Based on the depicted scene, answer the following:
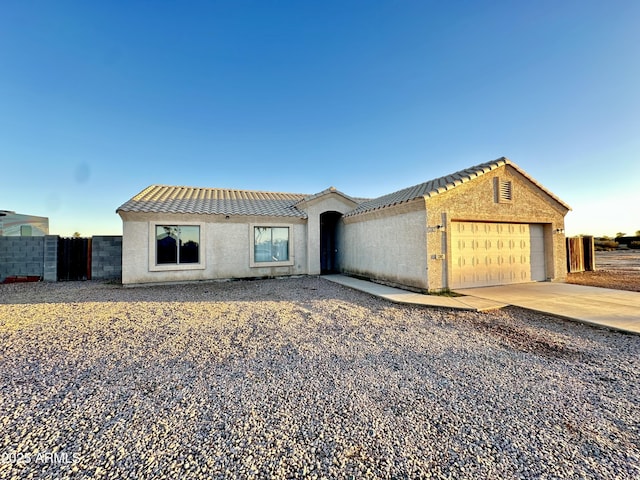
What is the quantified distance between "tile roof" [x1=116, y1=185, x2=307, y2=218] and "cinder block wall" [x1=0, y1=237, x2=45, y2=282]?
17.2 ft

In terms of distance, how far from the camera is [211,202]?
1272 cm

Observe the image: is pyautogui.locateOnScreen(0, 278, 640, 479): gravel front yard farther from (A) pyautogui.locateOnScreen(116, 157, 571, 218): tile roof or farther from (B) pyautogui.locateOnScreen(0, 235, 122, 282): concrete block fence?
(B) pyautogui.locateOnScreen(0, 235, 122, 282): concrete block fence

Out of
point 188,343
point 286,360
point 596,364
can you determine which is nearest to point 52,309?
point 188,343

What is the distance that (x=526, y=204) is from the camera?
33.9 feet

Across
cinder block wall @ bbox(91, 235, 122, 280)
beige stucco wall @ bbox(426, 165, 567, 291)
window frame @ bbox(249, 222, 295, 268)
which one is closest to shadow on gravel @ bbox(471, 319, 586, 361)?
beige stucco wall @ bbox(426, 165, 567, 291)

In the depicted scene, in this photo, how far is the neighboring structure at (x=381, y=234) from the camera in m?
8.92

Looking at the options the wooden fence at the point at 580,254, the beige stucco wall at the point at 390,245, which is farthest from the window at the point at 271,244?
the wooden fence at the point at 580,254

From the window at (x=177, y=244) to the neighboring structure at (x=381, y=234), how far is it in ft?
0.13

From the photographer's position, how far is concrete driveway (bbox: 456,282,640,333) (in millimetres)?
5535

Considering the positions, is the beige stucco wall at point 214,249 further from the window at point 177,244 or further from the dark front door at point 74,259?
the dark front door at point 74,259

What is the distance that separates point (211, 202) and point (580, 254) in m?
19.9

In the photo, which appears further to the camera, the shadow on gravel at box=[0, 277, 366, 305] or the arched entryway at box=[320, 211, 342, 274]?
the arched entryway at box=[320, 211, 342, 274]

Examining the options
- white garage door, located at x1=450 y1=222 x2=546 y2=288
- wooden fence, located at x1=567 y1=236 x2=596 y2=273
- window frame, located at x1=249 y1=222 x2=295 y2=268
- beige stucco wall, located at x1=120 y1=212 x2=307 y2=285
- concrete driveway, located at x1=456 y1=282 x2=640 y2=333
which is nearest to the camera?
concrete driveway, located at x1=456 y1=282 x2=640 y2=333

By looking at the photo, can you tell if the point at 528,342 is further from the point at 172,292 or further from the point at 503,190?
the point at 172,292
